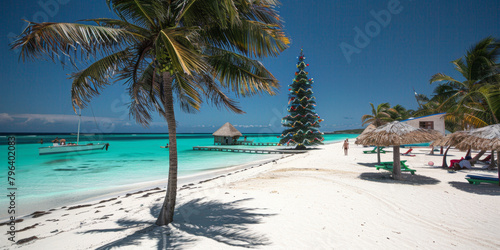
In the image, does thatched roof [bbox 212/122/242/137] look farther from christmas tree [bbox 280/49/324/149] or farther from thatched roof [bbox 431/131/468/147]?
thatched roof [bbox 431/131/468/147]

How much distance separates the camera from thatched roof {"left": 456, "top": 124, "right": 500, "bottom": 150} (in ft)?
21.4

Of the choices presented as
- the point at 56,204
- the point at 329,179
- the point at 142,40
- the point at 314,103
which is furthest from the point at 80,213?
the point at 314,103

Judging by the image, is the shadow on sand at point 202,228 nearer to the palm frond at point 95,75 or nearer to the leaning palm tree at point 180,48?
the leaning palm tree at point 180,48

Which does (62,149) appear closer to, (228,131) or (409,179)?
(228,131)

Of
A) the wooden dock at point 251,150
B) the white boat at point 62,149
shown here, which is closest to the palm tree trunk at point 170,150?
the wooden dock at point 251,150

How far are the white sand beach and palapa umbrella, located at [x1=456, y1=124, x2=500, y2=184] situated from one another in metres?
1.43

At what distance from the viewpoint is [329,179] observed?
333 inches

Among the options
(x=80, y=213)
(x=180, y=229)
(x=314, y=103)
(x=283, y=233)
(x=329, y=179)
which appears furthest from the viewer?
(x=314, y=103)

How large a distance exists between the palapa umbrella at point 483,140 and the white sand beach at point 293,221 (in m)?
1.43

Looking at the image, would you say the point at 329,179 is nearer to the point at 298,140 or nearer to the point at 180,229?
the point at 180,229

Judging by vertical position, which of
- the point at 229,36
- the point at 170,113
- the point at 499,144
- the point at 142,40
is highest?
the point at 229,36

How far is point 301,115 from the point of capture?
24.2 metres

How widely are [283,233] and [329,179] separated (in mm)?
5375

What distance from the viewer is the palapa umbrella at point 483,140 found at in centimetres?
650
